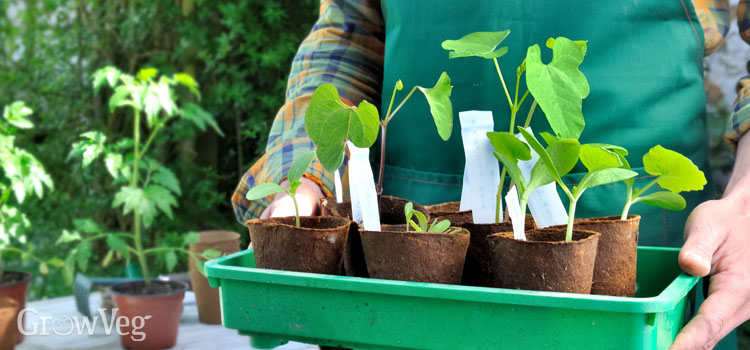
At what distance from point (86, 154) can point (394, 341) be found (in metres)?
1.23

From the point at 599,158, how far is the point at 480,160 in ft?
0.36

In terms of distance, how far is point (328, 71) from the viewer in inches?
39.6

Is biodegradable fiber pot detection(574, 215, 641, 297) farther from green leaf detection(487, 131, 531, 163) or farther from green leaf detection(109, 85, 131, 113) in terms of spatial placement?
green leaf detection(109, 85, 131, 113)

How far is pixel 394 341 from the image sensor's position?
54 cm

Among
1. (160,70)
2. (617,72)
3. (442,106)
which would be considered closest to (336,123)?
(442,106)

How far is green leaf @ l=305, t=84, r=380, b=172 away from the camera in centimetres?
62

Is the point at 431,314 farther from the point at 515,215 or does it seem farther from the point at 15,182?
the point at 15,182

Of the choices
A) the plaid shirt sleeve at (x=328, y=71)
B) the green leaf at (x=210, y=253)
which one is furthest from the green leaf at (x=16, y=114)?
the plaid shirt sleeve at (x=328, y=71)

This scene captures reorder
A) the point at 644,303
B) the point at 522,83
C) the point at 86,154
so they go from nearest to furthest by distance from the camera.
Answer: the point at 644,303 < the point at 522,83 < the point at 86,154

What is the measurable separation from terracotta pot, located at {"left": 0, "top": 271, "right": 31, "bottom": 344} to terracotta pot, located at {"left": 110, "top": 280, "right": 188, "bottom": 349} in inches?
13.3

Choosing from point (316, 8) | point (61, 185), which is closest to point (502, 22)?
point (316, 8)

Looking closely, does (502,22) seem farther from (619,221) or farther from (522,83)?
(619,221)

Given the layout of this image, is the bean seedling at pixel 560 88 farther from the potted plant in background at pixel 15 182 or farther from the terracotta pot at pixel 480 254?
the potted plant in background at pixel 15 182

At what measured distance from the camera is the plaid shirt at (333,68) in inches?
35.5
